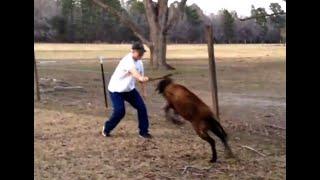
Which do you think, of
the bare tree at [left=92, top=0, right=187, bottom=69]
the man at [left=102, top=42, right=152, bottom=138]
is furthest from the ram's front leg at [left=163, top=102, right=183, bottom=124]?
the bare tree at [left=92, top=0, right=187, bottom=69]

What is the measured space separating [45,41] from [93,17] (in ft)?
23.5

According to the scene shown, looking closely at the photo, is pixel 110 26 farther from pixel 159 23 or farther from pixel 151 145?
pixel 151 145

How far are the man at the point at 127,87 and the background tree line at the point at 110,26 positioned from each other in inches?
2265

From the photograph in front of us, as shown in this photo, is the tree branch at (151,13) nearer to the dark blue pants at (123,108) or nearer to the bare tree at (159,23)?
the bare tree at (159,23)

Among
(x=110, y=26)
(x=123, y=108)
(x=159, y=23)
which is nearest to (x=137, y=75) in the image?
(x=123, y=108)

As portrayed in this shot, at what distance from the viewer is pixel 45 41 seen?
67.8 metres

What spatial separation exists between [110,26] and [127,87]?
62.3 metres

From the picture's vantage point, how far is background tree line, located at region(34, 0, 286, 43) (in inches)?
2667

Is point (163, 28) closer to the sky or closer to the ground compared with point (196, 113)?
closer to the sky
